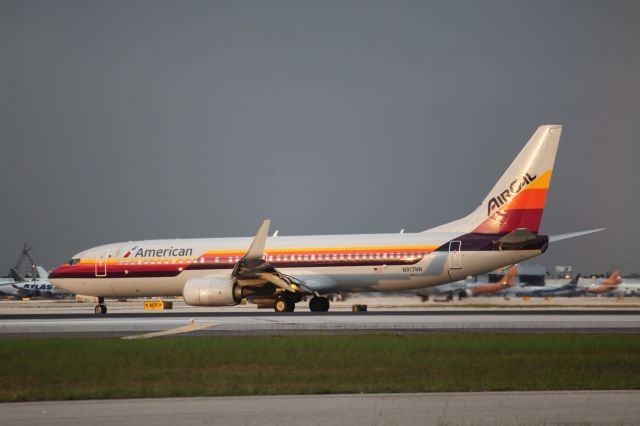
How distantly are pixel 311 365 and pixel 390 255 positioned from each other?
81.2 feet

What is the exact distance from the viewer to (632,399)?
46.0ft

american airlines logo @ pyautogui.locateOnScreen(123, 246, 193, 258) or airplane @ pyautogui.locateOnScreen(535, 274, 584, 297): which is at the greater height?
american airlines logo @ pyautogui.locateOnScreen(123, 246, 193, 258)

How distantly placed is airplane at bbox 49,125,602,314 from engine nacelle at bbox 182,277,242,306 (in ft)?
0.16

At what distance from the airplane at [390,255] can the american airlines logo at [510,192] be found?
0.17ft

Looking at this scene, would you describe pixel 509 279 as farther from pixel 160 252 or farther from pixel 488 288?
pixel 160 252

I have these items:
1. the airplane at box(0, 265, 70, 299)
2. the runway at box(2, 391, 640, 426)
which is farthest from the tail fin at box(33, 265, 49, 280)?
the runway at box(2, 391, 640, 426)

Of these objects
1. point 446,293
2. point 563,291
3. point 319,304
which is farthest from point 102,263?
point 563,291

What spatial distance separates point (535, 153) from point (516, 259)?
576cm

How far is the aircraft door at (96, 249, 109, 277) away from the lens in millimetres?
51253

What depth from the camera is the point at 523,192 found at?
1743 inches

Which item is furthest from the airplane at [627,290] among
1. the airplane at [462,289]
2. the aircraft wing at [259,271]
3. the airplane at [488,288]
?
the aircraft wing at [259,271]

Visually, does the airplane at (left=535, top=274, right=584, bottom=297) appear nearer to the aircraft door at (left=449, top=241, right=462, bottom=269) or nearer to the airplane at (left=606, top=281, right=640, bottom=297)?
the airplane at (left=606, top=281, right=640, bottom=297)

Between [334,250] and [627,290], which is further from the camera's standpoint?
[627,290]

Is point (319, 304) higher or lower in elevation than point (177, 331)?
higher
